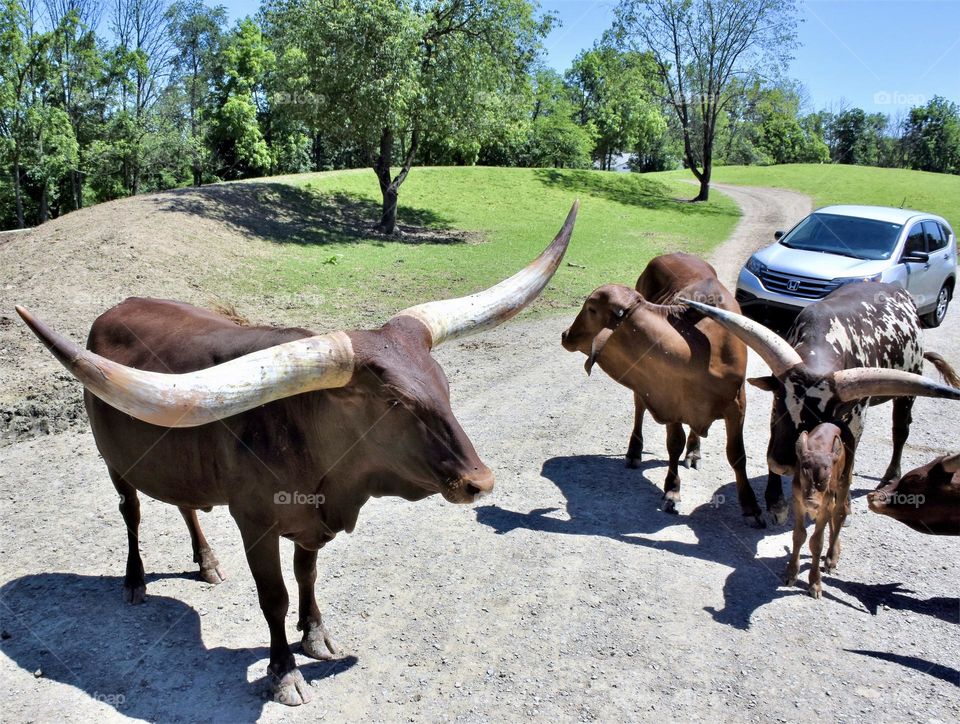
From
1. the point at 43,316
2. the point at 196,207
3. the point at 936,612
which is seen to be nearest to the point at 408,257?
the point at 196,207

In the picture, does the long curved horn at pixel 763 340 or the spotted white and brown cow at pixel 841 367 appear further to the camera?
the long curved horn at pixel 763 340

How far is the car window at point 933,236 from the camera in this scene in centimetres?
1489

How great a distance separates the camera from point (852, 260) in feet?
45.3

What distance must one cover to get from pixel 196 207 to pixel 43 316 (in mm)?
8987

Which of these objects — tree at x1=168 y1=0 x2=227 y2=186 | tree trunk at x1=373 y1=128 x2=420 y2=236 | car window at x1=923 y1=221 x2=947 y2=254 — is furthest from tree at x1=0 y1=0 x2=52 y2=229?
car window at x1=923 y1=221 x2=947 y2=254

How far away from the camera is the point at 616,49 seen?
36.9 m

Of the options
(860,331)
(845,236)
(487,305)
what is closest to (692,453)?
(860,331)

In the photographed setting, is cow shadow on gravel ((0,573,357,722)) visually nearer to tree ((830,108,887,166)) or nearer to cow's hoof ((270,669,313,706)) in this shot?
cow's hoof ((270,669,313,706))

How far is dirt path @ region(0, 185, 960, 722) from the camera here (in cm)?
485

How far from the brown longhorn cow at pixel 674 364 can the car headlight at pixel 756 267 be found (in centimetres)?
703

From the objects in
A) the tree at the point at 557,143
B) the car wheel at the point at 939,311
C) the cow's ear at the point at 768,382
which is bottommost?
the car wheel at the point at 939,311

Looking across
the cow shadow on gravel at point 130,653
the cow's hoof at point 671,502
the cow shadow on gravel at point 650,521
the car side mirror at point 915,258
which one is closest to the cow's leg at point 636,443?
the cow shadow on gravel at point 650,521

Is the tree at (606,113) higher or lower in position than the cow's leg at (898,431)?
higher

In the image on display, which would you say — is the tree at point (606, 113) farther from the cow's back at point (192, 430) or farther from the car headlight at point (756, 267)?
the cow's back at point (192, 430)
